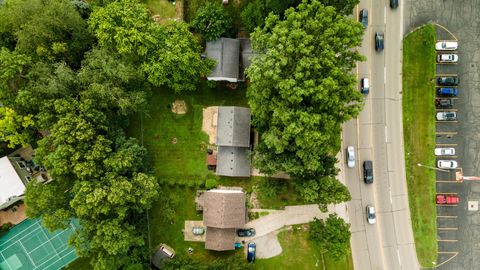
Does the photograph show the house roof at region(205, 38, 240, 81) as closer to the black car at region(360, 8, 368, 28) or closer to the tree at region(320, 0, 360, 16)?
the tree at region(320, 0, 360, 16)

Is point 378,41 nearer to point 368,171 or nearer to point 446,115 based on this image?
point 446,115

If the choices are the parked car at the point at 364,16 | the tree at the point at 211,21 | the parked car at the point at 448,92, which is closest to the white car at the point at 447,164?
the parked car at the point at 448,92

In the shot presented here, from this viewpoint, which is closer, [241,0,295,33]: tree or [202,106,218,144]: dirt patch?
[241,0,295,33]: tree

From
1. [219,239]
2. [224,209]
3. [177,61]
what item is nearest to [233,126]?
[224,209]

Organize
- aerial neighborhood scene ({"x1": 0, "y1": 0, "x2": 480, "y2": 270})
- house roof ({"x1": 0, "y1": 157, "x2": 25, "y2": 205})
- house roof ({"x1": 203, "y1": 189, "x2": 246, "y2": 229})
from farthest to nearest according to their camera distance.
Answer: house roof ({"x1": 203, "y1": 189, "x2": 246, "y2": 229}) → house roof ({"x1": 0, "y1": 157, "x2": 25, "y2": 205}) → aerial neighborhood scene ({"x1": 0, "y1": 0, "x2": 480, "y2": 270})

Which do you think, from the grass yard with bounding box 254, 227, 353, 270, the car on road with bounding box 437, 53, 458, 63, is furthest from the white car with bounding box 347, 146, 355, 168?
the car on road with bounding box 437, 53, 458, 63

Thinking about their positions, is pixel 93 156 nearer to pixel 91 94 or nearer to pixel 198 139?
pixel 91 94
